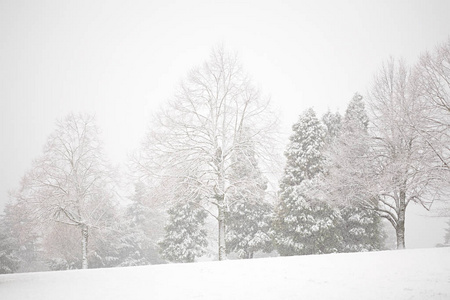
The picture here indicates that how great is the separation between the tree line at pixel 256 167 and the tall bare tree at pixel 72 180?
73 mm

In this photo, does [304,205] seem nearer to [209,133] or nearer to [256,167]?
[256,167]

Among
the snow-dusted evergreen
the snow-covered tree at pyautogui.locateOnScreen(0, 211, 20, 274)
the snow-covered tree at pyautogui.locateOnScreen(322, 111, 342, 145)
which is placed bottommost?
the snow-covered tree at pyautogui.locateOnScreen(0, 211, 20, 274)

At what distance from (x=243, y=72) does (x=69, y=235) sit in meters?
20.1

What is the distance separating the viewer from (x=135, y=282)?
320 inches

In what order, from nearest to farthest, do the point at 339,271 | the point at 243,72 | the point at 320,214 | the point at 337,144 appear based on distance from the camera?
the point at 339,271 < the point at 243,72 < the point at 337,144 < the point at 320,214

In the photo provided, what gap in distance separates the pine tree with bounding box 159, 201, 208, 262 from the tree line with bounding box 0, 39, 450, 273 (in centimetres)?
12

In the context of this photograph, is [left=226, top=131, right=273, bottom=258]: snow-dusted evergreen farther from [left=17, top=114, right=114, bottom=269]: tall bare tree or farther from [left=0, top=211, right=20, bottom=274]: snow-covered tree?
[left=0, top=211, right=20, bottom=274]: snow-covered tree

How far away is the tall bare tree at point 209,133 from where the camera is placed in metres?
13.6

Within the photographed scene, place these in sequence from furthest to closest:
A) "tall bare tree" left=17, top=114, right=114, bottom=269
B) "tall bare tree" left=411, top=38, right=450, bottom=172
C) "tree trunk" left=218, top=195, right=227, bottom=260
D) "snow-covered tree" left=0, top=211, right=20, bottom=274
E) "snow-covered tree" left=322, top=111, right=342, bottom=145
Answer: "snow-covered tree" left=0, top=211, right=20, bottom=274, "snow-covered tree" left=322, top=111, right=342, bottom=145, "tall bare tree" left=17, top=114, right=114, bottom=269, "tree trunk" left=218, top=195, right=227, bottom=260, "tall bare tree" left=411, top=38, right=450, bottom=172

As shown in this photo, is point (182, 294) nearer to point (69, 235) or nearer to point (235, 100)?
point (235, 100)

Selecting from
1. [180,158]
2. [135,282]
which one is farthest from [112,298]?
[180,158]

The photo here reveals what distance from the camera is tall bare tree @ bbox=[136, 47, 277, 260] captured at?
44.8 feet

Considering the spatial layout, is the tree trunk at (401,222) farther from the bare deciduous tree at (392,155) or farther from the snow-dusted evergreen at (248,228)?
the snow-dusted evergreen at (248,228)

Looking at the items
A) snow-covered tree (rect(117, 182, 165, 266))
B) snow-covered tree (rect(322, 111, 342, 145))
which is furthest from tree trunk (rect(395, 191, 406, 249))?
snow-covered tree (rect(117, 182, 165, 266))
